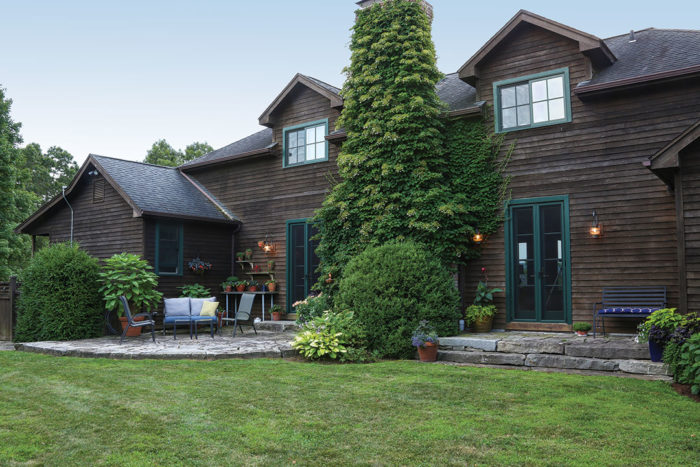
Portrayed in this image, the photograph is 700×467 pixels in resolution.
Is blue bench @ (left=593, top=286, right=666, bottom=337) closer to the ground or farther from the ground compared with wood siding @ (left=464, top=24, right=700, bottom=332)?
closer to the ground

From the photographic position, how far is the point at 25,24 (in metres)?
14.7

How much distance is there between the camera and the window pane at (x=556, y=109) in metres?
9.81

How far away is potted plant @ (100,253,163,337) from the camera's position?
11.0 meters

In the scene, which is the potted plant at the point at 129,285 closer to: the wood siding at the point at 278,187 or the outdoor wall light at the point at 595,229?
the wood siding at the point at 278,187

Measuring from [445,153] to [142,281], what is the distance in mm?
6812

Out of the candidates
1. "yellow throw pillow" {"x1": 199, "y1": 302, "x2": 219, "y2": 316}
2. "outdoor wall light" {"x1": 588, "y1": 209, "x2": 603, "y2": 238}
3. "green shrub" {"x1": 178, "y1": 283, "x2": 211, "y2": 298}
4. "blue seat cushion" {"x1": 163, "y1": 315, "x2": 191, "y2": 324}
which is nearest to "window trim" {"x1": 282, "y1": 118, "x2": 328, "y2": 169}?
"green shrub" {"x1": 178, "y1": 283, "x2": 211, "y2": 298}

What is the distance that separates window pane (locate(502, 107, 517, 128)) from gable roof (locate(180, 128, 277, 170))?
19.7 feet

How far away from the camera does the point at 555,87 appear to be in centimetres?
994

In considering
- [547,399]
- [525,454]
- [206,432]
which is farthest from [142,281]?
[525,454]

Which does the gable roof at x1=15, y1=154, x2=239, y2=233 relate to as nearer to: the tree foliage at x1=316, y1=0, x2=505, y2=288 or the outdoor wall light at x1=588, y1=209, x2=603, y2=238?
the tree foliage at x1=316, y1=0, x2=505, y2=288

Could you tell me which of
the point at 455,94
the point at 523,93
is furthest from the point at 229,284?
the point at 523,93

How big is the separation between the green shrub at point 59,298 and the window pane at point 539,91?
9.40 m

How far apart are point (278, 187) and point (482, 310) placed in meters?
6.45

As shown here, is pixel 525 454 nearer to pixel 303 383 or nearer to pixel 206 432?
pixel 206 432
